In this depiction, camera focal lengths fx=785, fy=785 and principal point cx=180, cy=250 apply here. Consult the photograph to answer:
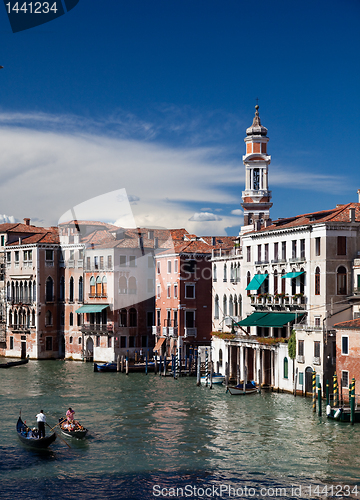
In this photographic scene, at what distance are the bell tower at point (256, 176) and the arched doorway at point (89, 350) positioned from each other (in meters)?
15.0

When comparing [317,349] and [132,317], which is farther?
[132,317]

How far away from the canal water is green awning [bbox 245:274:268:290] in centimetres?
714

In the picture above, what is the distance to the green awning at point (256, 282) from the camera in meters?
45.1

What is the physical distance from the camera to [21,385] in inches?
1736

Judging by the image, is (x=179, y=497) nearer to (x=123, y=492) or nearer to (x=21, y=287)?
(x=123, y=492)

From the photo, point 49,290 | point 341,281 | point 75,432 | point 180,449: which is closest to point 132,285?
point 49,290

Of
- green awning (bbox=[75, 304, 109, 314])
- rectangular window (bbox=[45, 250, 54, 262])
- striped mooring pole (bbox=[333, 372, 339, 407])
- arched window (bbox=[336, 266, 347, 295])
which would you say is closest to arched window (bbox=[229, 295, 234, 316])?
arched window (bbox=[336, 266, 347, 295])

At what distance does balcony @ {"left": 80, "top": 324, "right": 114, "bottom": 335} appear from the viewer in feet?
191

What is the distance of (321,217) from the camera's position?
4250 centimetres

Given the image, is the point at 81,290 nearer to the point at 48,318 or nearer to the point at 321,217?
the point at 48,318

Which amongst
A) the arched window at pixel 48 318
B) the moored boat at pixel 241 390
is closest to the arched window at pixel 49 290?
the arched window at pixel 48 318

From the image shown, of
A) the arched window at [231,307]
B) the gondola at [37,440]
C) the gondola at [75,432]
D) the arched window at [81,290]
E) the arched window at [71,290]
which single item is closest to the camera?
the gondola at [37,440]

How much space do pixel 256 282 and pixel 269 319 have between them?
319 cm

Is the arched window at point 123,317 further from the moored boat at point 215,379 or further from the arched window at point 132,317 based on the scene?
the moored boat at point 215,379
